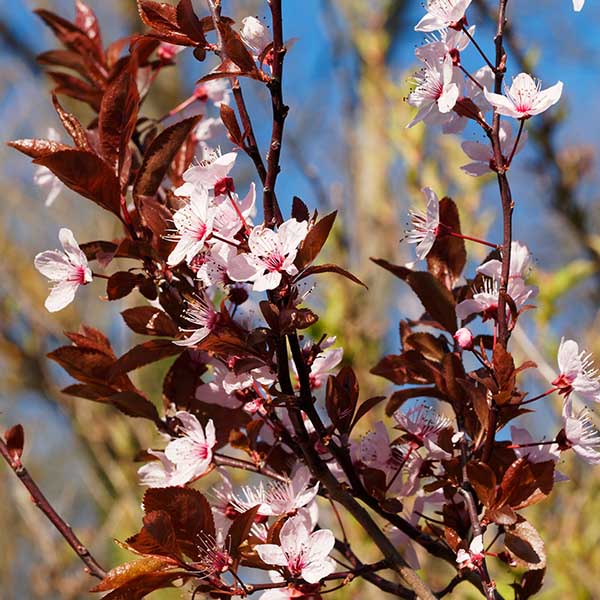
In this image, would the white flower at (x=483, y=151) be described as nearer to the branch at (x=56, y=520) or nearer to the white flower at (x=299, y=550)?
the white flower at (x=299, y=550)

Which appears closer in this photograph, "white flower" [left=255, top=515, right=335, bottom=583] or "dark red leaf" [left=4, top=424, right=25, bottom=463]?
"white flower" [left=255, top=515, right=335, bottom=583]

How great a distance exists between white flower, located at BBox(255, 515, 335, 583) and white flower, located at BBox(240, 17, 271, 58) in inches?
18.2

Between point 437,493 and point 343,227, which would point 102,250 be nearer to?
point 437,493

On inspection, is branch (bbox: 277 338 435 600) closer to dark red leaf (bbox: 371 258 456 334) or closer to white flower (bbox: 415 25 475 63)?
dark red leaf (bbox: 371 258 456 334)

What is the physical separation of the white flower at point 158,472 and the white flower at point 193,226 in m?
0.24

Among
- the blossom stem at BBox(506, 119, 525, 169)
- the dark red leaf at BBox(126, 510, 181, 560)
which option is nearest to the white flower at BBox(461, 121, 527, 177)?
the blossom stem at BBox(506, 119, 525, 169)

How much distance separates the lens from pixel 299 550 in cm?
73

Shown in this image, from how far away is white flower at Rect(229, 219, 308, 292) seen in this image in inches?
27.9

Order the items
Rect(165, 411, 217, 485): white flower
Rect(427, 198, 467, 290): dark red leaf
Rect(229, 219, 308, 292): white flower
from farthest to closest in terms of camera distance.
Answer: Rect(427, 198, 467, 290): dark red leaf, Rect(165, 411, 217, 485): white flower, Rect(229, 219, 308, 292): white flower

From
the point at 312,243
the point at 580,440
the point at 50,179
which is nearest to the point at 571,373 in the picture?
the point at 580,440

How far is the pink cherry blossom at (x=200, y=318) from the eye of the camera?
0.75m

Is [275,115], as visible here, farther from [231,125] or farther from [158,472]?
[158,472]

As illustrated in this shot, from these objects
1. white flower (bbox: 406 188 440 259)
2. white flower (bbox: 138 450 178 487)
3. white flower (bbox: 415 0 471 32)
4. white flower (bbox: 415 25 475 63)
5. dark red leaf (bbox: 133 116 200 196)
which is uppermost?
dark red leaf (bbox: 133 116 200 196)

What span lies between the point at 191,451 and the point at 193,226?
24 cm
